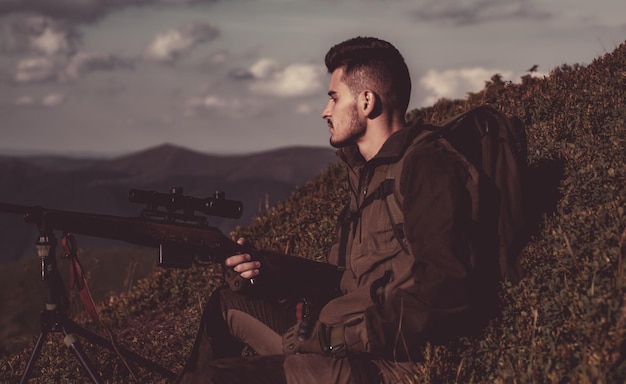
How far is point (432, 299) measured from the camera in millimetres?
4648

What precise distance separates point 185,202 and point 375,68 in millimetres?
2105

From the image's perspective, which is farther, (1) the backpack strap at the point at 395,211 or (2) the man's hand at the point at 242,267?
(2) the man's hand at the point at 242,267

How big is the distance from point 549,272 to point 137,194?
3602 millimetres

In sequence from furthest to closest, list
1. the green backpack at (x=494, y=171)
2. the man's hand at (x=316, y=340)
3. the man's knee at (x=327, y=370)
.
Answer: the green backpack at (x=494, y=171) < the man's hand at (x=316, y=340) < the man's knee at (x=327, y=370)

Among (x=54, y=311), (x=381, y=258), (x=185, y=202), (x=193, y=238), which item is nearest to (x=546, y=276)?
(x=381, y=258)

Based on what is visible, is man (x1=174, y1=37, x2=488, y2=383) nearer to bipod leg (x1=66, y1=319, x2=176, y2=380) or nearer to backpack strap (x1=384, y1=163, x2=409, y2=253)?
backpack strap (x1=384, y1=163, x2=409, y2=253)

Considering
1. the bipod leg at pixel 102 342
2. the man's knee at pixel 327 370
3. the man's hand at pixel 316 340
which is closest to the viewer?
the man's knee at pixel 327 370

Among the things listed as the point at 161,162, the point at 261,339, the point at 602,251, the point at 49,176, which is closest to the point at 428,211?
the point at 602,251

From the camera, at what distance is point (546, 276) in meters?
5.60

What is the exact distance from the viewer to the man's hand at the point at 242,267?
19.9 ft

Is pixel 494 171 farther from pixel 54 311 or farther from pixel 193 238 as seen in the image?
pixel 54 311

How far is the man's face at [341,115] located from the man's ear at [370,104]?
71 mm

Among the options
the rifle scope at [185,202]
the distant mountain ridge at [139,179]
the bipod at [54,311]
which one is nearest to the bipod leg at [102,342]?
the bipod at [54,311]

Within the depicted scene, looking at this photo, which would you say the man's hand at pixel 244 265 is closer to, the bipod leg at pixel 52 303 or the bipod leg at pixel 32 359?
the bipod leg at pixel 52 303
